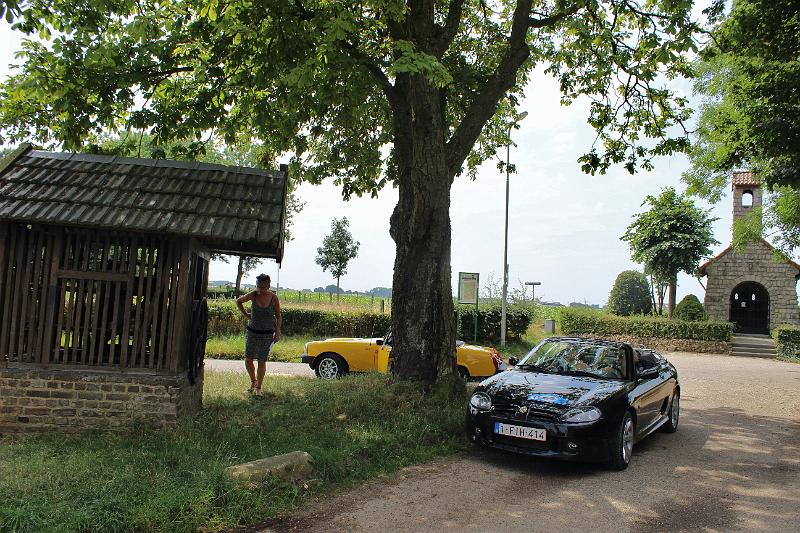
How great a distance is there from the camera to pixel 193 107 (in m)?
10.1

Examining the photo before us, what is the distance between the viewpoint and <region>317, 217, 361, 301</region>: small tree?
41906 mm

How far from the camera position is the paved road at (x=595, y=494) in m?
4.89

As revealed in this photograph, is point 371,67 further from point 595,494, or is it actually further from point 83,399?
point 595,494

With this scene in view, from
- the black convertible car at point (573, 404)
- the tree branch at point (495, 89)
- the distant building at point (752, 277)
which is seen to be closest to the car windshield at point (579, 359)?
the black convertible car at point (573, 404)

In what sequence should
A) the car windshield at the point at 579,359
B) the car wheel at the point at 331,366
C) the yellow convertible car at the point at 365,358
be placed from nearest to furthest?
1. the car windshield at the point at 579,359
2. the yellow convertible car at the point at 365,358
3. the car wheel at the point at 331,366

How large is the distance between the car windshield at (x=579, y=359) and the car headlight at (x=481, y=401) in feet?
3.72

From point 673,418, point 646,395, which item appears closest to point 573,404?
point 646,395

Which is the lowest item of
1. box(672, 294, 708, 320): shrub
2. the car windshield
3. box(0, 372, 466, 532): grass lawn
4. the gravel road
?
the gravel road

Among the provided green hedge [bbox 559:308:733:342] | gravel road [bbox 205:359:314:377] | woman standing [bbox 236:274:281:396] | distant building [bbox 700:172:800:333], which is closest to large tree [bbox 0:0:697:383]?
woman standing [bbox 236:274:281:396]

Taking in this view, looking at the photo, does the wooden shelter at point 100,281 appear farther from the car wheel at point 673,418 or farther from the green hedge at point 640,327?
the green hedge at point 640,327

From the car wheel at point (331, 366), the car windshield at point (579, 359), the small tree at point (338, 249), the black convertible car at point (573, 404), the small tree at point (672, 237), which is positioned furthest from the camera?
the small tree at point (338, 249)

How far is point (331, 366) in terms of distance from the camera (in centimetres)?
1241

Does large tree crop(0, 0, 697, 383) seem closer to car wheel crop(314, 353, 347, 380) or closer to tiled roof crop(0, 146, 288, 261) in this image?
tiled roof crop(0, 146, 288, 261)

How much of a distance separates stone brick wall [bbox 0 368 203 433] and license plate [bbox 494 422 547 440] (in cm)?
376
